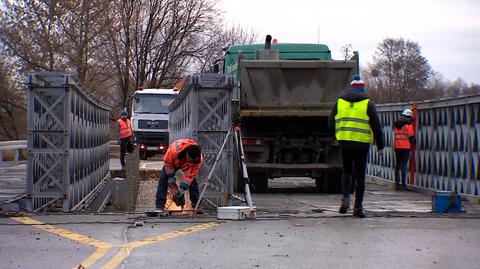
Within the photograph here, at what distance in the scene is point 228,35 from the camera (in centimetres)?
5297

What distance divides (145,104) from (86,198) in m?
15.7

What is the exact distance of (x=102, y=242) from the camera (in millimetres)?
7969

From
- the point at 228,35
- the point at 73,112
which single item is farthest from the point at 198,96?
the point at 228,35

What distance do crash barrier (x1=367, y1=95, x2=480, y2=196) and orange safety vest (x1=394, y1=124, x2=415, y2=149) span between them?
0.25 metres

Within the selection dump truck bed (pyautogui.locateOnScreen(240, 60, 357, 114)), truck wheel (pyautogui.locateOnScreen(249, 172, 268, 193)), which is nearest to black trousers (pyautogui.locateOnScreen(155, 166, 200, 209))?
dump truck bed (pyautogui.locateOnScreen(240, 60, 357, 114))

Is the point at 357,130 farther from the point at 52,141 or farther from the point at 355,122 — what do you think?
the point at 52,141

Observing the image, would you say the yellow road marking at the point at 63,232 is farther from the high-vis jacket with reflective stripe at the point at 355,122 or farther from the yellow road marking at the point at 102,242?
the high-vis jacket with reflective stripe at the point at 355,122

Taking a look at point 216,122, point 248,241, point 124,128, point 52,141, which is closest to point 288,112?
point 216,122

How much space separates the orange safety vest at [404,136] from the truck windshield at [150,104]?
48.9ft

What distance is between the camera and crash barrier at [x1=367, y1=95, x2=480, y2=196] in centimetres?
1296

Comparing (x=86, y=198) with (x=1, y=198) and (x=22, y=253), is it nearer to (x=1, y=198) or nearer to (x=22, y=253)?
(x=1, y=198)

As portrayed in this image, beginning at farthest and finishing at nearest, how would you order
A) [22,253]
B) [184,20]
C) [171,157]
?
[184,20], [171,157], [22,253]

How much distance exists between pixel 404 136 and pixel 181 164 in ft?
21.5

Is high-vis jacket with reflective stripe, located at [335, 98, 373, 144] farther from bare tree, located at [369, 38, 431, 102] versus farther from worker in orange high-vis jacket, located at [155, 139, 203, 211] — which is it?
bare tree, located at [369, 38, 431, 102]
